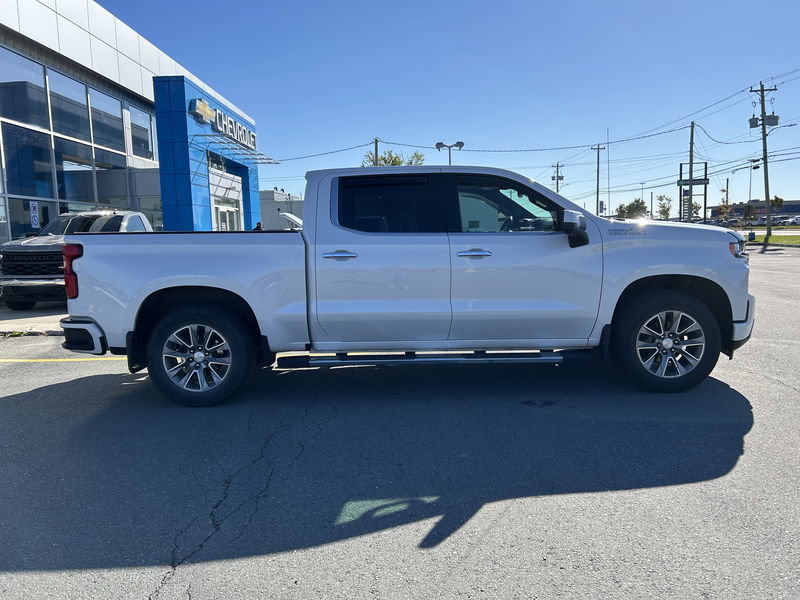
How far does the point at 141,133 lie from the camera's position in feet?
74.4

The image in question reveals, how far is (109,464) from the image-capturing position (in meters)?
4.00

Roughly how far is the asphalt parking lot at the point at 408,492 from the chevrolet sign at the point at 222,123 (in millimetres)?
14161

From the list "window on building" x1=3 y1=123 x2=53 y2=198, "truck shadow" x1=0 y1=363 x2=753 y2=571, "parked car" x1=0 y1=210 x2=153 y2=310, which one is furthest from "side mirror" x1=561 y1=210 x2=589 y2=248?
"window on building" x1=3 y1=123 x2=53 y2=198

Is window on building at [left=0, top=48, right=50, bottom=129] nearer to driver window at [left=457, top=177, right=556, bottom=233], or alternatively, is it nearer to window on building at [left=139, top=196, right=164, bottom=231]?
window on building at [left=139, top=196, right=164, bottom=231]

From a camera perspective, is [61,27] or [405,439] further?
[61,27]

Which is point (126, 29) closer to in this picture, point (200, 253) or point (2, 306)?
point (2, 306)

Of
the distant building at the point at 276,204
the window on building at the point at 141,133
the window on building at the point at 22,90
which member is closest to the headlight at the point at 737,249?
the window on building at the point at 22,90

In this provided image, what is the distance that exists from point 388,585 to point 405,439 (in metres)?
1.77

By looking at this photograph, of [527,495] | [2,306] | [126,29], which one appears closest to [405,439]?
[527,495]

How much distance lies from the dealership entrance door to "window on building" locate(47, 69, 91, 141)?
415cm

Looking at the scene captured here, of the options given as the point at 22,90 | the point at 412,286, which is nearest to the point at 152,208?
the point at 22,90

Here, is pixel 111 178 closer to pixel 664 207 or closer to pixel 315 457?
pixel 315 457

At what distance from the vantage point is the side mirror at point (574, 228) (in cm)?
486

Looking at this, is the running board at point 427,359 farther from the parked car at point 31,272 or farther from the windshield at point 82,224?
the windshield at point 82,224
